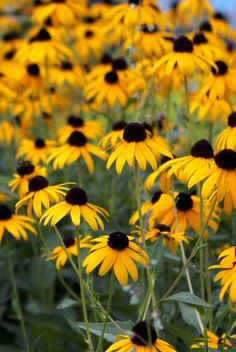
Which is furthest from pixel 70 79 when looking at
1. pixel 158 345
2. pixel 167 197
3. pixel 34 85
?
pixel 158 345

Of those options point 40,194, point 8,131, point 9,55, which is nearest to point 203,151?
point 40,194

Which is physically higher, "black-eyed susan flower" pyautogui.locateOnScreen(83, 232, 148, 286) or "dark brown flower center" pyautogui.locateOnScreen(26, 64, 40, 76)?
"dark brown flower center" pyautogui.locateOnScreen(26, 64, 40, 76)

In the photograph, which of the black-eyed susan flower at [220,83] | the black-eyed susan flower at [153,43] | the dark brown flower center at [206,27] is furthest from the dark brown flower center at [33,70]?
the black-eyed susan flower at [220,83]

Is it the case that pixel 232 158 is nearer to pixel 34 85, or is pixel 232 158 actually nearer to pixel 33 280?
pixel 33 280

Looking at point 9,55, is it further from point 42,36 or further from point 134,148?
point 134,148

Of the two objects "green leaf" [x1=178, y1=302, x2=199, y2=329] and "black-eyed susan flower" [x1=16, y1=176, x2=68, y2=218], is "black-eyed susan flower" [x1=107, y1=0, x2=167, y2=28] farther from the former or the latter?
"green leaf" [x1=178, y1=302, x2=199, y2=329]

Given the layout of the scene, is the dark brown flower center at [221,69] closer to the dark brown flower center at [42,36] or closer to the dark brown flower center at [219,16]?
the dark brown flower center at [42,36]

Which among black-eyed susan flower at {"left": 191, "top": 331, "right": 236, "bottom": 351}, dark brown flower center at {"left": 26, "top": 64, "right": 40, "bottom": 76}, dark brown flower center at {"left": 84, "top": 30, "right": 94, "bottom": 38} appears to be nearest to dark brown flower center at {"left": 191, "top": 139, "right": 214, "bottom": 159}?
black-eyed susan flower at {"left": 191, "top": 331, "right": 236, "bottom": 351}
